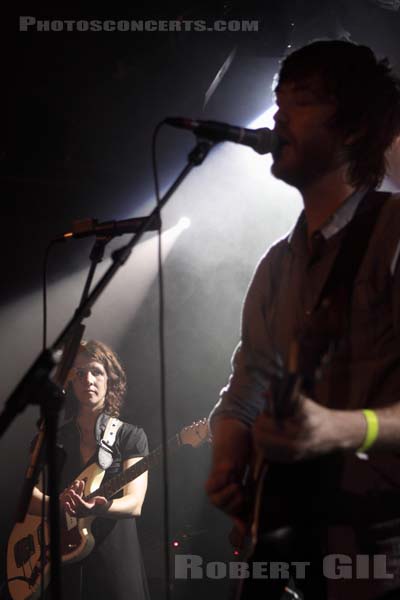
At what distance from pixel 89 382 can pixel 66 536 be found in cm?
112

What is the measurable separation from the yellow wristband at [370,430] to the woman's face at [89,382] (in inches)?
144

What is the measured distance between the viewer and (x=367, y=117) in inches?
84.6

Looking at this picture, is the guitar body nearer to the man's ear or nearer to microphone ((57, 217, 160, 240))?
microphone ((57, 217, 160, 240))

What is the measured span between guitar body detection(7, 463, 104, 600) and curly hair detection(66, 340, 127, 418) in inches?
28.1

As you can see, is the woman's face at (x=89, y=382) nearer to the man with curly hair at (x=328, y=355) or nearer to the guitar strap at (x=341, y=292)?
the man with curly hair at (x=328, y=355)

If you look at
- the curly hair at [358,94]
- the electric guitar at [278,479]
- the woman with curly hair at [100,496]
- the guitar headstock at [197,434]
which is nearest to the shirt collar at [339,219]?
the curly hair at [358,94]

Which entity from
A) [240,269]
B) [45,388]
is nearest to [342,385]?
[45,388]

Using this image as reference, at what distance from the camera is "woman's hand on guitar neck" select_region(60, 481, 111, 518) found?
14.5 ft

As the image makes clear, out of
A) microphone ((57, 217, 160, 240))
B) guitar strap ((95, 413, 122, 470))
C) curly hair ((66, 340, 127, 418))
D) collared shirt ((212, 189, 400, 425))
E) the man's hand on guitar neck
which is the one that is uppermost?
microphone ((57, 217, 160, 240))

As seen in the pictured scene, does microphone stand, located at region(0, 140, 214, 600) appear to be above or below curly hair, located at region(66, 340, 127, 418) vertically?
above

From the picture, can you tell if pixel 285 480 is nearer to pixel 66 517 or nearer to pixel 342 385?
pixel 342 385

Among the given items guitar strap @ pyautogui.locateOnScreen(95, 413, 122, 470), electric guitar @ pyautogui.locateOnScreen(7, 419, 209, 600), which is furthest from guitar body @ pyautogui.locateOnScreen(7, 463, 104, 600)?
guitar strap @ pyautogui.locateOnScreen(95, 413, 122, 470)

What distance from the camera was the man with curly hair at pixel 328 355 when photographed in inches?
59.5

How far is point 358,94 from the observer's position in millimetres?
2139
